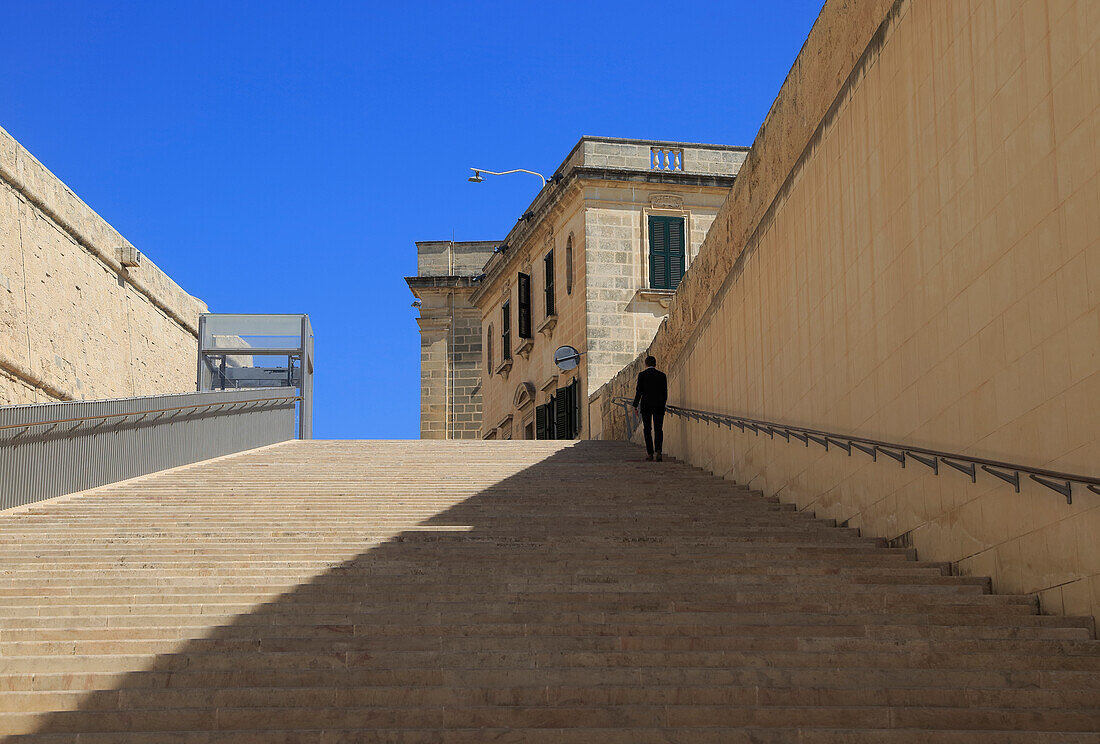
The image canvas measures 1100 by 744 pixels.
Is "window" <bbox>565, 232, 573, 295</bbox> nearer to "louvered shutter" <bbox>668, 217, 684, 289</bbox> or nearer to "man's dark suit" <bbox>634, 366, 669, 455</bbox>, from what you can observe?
"louvered shutter" <bbox>668, 217, 684, 289</bbox>

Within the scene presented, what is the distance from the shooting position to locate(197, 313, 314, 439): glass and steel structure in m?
19.8

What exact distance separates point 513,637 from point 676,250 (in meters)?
19.7

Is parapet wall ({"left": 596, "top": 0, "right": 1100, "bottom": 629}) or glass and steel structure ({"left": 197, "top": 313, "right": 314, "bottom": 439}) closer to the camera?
parapet wall ({"left": 596, "top": 0, "right": 1100, "bottom": 629})

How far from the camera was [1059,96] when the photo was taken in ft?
23.4

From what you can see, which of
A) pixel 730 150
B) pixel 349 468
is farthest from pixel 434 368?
pixel 349 468

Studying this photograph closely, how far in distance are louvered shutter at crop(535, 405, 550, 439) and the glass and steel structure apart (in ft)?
25.7

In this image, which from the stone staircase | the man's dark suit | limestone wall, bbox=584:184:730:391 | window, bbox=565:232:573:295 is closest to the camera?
the stone staircase

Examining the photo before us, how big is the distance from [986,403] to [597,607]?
2510 mm

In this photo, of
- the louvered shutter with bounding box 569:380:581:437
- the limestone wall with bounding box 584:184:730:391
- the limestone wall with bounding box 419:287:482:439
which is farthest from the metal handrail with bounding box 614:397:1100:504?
the limestone wall with bounding box 419:287:482:439

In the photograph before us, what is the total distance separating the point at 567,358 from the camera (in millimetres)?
26062

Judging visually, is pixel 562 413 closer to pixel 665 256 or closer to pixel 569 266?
pixel 569 266

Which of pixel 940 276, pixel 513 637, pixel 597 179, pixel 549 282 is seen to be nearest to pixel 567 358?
pixel 549 282

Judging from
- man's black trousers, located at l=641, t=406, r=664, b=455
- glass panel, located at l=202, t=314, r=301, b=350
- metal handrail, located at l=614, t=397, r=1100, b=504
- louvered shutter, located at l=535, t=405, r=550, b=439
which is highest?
glass panel, located at l=202, t=314, r=301, b=350

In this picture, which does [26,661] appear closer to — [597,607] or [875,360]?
[597,607]
